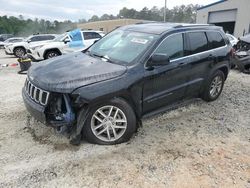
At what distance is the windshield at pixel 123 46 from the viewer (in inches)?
164

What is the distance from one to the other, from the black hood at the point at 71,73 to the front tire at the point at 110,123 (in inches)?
16.1

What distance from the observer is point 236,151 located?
3826 millimetres

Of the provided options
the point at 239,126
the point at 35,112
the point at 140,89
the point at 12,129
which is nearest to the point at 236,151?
the point at 239,126

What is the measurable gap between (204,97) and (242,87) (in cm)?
241

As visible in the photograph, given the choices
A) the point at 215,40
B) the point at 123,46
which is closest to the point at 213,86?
the point at 215,40

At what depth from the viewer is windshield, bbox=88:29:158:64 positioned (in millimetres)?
4168

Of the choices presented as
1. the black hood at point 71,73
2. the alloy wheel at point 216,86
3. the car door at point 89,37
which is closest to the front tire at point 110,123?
the black hood at point 71,73

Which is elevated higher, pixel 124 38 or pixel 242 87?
pixel 124 38

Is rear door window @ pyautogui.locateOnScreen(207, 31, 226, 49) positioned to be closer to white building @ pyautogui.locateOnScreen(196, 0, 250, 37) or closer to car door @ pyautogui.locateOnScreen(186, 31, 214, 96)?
car door @ pyautogui.locateOnScreen(186, 31, 214, 96)

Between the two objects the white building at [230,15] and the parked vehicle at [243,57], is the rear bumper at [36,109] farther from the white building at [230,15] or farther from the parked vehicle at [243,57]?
the white building at [230,15]

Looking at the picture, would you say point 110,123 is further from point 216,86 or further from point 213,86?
point 216,86

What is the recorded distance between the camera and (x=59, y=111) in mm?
3549

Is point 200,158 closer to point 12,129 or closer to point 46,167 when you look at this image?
point 46,167

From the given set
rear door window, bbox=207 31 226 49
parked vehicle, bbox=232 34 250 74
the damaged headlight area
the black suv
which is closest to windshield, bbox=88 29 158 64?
the black suv
